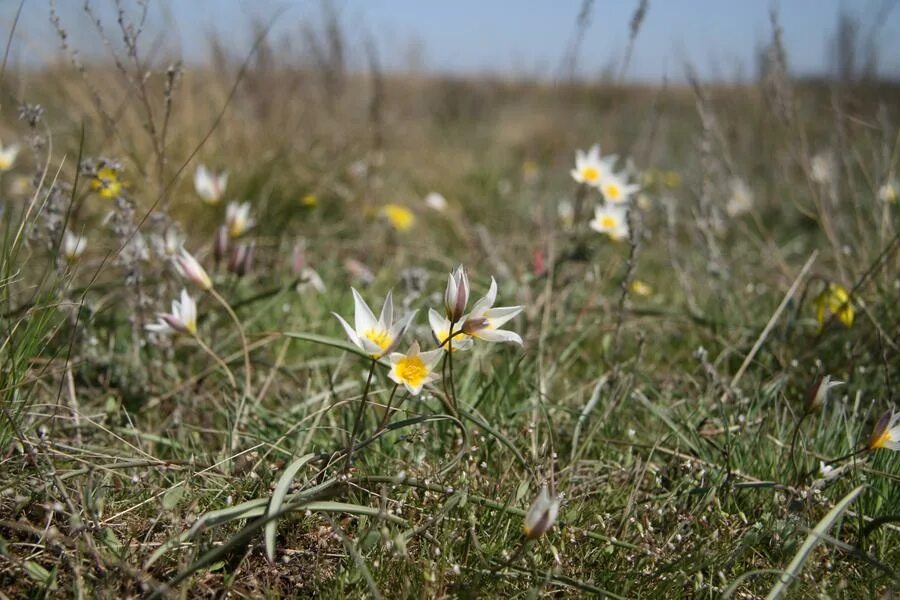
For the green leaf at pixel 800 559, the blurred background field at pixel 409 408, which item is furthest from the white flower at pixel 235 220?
the green leaf at pixel 800 559

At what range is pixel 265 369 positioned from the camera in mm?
2041

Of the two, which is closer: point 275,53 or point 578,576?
point 578,576

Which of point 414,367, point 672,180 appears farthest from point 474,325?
point 672,180

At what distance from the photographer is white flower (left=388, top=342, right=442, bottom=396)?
120 centimetres

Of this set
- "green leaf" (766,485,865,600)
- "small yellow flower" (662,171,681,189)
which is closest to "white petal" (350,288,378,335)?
"green leaf" (766,485,865,600)

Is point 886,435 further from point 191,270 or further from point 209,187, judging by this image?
point 209,187

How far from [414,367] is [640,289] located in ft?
5.81

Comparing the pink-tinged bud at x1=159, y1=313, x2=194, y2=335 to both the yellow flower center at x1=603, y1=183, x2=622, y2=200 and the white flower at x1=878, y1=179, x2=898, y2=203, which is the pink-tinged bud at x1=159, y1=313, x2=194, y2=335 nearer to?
the yellow flower center at x1=603, y1=183, x2=622, y2=200

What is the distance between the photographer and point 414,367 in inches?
48.5

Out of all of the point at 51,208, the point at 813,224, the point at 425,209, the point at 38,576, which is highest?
the point at 51,208

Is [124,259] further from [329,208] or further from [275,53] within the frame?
[275,53]

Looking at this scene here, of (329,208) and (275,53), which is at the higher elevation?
(275,53)

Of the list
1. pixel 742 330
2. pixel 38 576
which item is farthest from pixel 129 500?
pixel 742 330

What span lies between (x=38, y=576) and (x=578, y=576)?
0.89 meters
